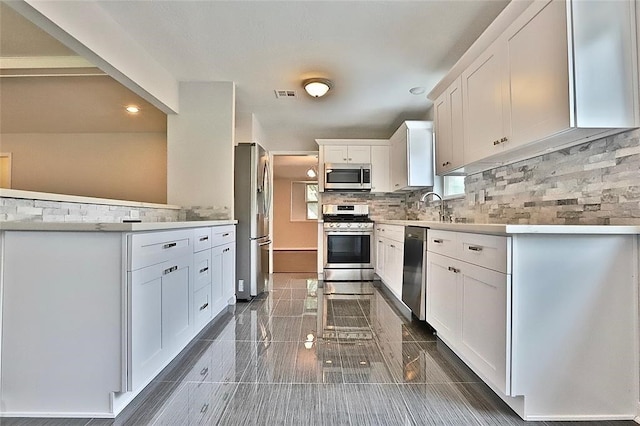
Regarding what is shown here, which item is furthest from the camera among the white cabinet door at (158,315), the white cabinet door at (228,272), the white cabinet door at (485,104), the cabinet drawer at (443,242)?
the white cabinet door at (228,272)

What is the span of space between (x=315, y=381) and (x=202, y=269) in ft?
4.09

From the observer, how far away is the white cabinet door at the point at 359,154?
17.6ft

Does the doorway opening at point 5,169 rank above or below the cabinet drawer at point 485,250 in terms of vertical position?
above

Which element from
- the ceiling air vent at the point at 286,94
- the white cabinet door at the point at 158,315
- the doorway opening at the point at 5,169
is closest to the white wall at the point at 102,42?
the ceiling air vent at the point at 286,94

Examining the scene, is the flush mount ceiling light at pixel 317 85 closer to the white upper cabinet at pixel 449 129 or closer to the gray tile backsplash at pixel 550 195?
the white upper cabinet at pixel 449 129

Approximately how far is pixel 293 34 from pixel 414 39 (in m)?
0.99

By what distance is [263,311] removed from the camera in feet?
11.2

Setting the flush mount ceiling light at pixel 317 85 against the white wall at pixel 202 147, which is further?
the white wall at pixel 202 147

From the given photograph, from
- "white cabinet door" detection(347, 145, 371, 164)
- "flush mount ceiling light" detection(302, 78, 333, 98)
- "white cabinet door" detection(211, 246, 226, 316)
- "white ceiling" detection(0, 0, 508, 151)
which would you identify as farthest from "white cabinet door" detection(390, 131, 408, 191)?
"white cabinet door" detection(211, 246, 226, 316)

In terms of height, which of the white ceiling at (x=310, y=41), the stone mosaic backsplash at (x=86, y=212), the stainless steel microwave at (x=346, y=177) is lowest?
the stone mosaic backsplash at (x=86, y=212)

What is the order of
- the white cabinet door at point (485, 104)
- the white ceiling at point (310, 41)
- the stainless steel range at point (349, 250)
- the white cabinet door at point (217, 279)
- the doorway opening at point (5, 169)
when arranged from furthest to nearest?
the stainless steel range at point (349, 250) → the doorway opening at point (5, 169) → the white cabinet door at point (217, 279) → the white ceiling at point (310, 41) → the white cabinet door at point (485, 104)

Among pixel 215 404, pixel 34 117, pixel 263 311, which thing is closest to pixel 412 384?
pixel 215 404

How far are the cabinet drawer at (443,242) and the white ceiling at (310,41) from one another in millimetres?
1575

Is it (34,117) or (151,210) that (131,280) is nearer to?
(151,210)
